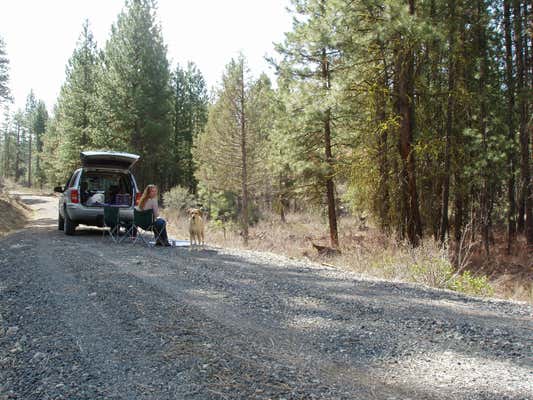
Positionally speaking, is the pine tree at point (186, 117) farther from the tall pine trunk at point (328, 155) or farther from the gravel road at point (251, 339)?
the gravel road at point (251, 339)

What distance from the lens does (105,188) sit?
519 inches

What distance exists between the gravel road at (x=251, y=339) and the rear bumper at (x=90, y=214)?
5.09m

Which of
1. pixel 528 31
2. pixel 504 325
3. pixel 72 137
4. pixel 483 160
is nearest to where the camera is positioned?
pixel 504 325

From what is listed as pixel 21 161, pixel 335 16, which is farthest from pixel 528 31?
pixel 21 161

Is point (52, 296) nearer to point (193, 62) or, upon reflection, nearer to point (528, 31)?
point (528, 31)

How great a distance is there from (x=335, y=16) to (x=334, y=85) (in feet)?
6.12

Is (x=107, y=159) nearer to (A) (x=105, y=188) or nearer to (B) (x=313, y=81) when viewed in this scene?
(A) (x=105, y=188)

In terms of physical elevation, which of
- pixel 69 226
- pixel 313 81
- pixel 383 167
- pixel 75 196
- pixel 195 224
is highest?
pixel 313 81

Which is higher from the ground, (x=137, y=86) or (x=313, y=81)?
(x=137, y=86)

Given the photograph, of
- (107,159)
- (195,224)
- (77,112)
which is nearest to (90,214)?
(107,159)

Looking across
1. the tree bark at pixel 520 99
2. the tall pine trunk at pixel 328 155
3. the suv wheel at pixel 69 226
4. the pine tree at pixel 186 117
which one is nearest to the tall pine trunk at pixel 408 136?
the tall pine trunk at pixel 328 155

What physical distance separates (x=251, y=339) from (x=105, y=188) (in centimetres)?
1092

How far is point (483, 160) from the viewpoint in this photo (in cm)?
1354

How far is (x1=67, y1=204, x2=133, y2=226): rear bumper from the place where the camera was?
1142 centimetres
